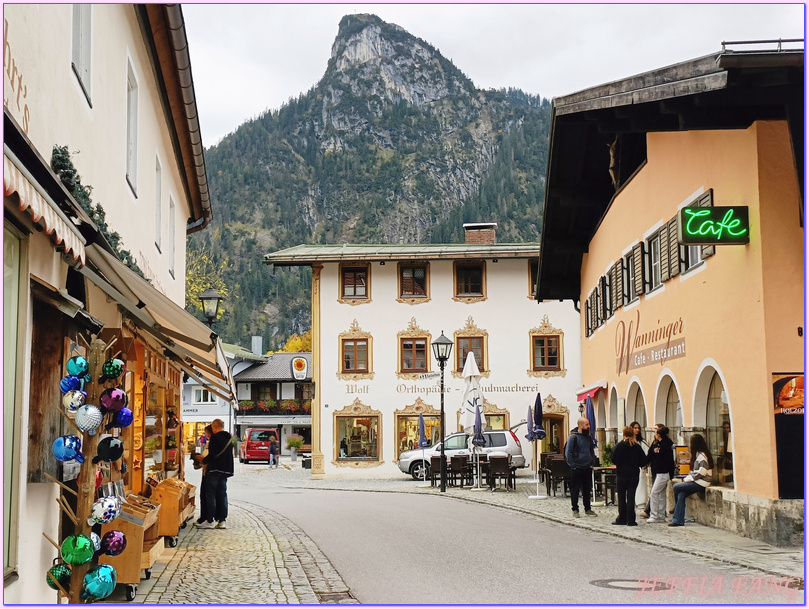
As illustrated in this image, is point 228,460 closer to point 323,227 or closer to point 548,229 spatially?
Result: point 548,229

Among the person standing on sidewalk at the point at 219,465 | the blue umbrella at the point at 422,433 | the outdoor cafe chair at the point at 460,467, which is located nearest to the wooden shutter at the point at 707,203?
the person standing on sidewalk at the point at 219,465

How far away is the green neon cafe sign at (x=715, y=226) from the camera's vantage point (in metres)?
13.0

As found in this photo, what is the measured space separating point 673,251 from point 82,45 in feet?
35.9

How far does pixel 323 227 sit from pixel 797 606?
173804 mm

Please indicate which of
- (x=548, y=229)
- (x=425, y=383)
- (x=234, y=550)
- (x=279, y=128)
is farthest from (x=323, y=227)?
(x=234, y=550)

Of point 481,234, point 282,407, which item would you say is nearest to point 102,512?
point 481,234

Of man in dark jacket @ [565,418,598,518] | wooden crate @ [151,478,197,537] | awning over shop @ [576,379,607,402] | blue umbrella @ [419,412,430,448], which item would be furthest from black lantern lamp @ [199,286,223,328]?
blue umbrella @ [419,412,430,448]

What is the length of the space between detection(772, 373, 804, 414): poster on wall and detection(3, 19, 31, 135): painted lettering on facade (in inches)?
373

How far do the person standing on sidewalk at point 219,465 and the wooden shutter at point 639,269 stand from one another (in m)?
8.79

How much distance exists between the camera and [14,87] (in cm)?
631

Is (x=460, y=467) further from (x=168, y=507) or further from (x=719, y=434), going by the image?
(x=168, y=507)

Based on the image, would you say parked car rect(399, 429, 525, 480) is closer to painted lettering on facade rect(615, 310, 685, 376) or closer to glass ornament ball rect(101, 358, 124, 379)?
painted lettering on facade rect(615, 310, 685, 376)

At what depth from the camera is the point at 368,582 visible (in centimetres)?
995

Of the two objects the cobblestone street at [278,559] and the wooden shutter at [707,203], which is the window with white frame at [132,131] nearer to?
the cobblestone street at [278,559]
